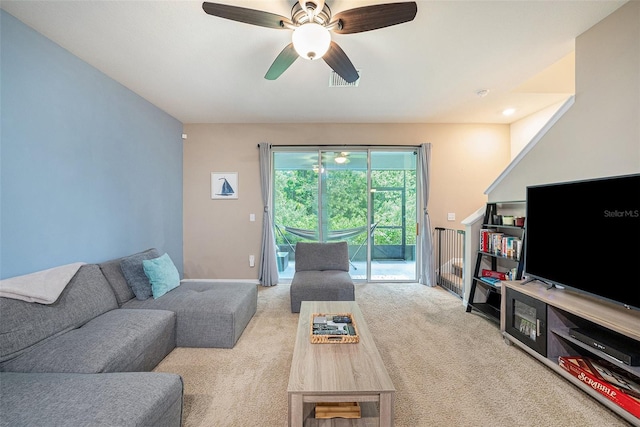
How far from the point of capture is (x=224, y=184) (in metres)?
4.02

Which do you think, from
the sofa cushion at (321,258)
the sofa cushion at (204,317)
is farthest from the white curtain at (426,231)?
the sofa cushion at (204,317)

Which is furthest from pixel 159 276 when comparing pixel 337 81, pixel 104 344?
pixel 337 81

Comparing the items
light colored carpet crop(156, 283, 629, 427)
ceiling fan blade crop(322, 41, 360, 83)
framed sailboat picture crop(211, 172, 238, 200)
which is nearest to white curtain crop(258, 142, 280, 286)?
framed sailboat picture crop(211, 172, 238, 200)

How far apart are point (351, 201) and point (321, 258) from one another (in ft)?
3.87

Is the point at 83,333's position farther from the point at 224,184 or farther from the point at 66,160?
the point at 224,184

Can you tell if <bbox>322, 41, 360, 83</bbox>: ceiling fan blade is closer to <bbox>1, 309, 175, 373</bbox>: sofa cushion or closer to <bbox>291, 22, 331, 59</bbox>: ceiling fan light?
<bbox>291, 22, 331, 59</bbox>: ceiling fan light

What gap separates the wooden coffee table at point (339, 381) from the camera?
113 centimetres

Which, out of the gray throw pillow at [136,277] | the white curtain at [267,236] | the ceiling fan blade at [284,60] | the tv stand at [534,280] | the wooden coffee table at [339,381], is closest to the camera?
the wooden coffee table at [339,381]

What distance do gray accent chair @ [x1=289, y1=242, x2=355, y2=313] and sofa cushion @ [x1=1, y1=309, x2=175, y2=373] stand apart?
1.28 m

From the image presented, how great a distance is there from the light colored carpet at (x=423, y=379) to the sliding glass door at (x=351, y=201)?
149cm

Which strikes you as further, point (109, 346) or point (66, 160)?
point (66, 160)

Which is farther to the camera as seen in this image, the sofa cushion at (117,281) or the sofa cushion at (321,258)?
the sofa cushion at (321,258)

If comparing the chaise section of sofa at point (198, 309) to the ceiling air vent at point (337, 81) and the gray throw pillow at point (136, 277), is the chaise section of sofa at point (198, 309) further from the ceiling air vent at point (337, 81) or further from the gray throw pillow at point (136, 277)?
the ceiling air vent at point (337, 81)

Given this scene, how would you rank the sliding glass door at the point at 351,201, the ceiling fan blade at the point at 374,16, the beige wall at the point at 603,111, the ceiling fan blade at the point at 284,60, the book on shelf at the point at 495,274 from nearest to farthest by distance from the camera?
1. the ceiling fan blade at the point at 374,16
2. the beige wall at the point at 603,111
3. the ceiling fan blade at the point at 284,60
4. the book on shelf at the point at 495,274
5. the sliding glass door at the point at 351,201
